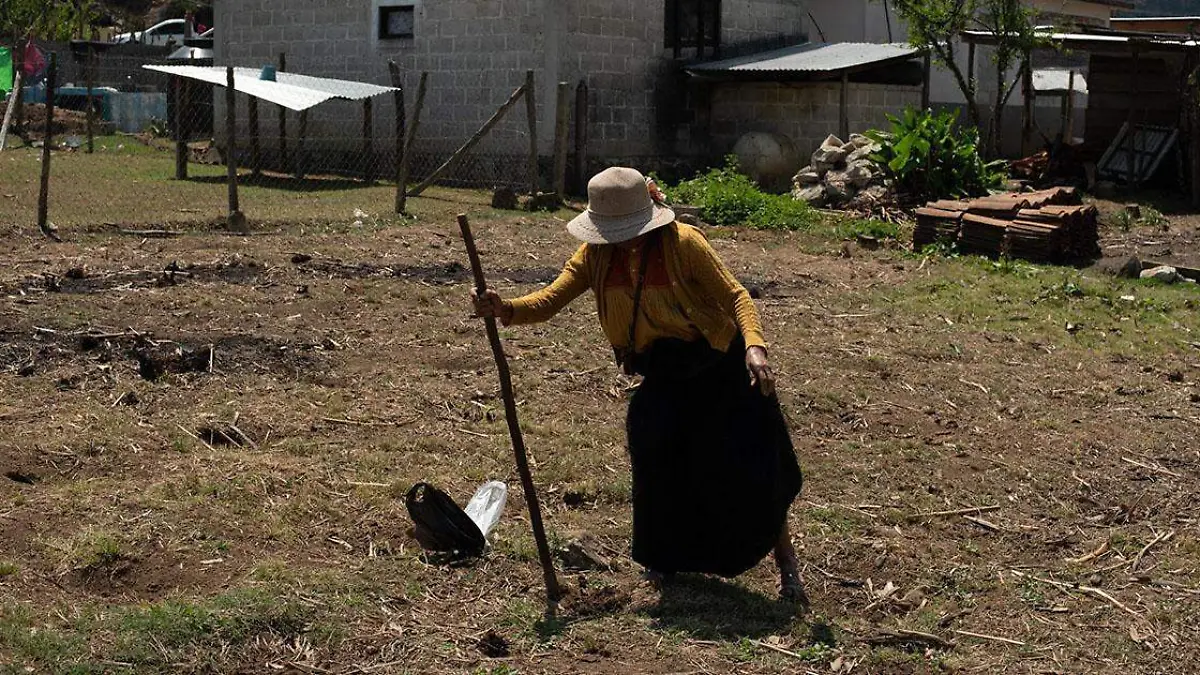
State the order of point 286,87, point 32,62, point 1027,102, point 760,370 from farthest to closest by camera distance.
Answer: point 32,62 < point 1027,102 < point 286,87 < point 760,370

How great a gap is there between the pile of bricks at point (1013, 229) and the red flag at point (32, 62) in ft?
70.4

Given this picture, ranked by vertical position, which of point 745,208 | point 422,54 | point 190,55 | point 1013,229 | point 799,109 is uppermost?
point 422,54

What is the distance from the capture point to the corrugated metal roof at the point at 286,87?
1779cm

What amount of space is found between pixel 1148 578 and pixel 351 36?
18066mm

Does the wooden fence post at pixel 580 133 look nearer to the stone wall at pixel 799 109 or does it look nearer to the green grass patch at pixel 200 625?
the stone wall at pixel 799 109

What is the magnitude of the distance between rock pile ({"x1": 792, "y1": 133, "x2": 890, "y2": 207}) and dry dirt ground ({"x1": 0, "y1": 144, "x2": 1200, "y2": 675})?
5956 mm

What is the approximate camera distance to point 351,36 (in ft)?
72.0

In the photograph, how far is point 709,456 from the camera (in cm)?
504

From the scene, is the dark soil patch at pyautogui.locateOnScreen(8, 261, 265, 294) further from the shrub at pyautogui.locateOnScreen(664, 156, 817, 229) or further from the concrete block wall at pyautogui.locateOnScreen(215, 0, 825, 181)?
the concrete block wall at pyautogui.locateOnScreen(215, 0, 825, 181)

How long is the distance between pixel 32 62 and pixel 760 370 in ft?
95.7

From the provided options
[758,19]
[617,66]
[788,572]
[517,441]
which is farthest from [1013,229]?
[758,19]

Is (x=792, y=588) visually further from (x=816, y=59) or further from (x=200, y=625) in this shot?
(x=816, y=59)

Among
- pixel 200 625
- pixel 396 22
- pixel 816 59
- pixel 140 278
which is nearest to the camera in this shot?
pixel 200 625

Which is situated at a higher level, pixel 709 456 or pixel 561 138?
pixel 561 138
